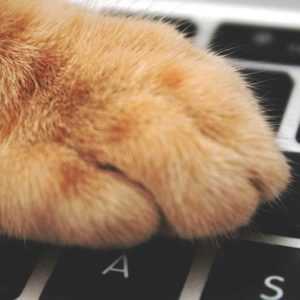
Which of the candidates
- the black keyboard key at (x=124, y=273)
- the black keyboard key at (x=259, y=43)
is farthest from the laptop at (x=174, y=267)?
the black keyboard key at (x=259, y=43)

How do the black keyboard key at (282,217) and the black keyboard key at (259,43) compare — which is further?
the black keyboard key at (259,43)

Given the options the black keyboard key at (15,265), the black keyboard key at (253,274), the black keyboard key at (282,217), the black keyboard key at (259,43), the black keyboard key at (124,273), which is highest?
the black keyboard key at (259,43)

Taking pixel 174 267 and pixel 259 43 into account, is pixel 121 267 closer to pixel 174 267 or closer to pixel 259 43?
pixel 174 267

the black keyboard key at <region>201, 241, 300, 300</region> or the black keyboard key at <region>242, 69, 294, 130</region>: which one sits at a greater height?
the black keyboard key at <region>242, 69, 294, 130</region>

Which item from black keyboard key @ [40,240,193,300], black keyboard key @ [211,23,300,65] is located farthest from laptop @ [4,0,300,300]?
black keyboard key @ [211,23,300,65]

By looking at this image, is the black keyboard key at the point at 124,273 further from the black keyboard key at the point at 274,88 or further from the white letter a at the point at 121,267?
the black keyboard key at the point at 274,88

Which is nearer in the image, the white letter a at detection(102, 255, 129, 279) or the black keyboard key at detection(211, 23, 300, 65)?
the white letter a at detection(102, 255, 129, 279)

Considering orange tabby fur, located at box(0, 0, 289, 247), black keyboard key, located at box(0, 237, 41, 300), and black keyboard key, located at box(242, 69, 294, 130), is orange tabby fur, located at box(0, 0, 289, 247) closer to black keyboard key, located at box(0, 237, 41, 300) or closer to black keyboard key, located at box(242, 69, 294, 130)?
black keyboard key, located at box(0, 237, 41, 300)
